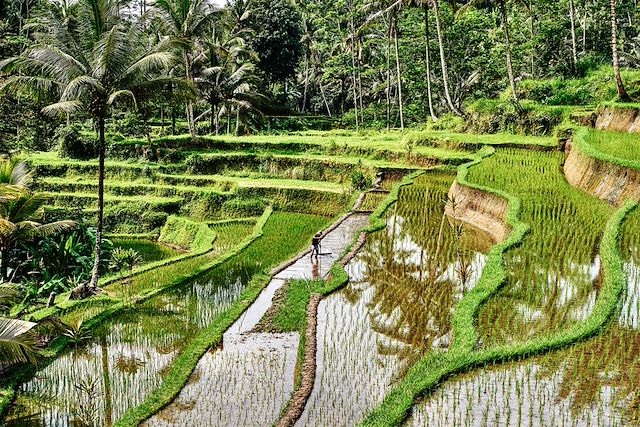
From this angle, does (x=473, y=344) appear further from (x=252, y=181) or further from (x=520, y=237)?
(x=252, y=181)

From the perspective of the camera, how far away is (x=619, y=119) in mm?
18641

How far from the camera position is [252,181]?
22.0 meters

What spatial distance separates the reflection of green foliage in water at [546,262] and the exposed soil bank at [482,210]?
19.8 inches

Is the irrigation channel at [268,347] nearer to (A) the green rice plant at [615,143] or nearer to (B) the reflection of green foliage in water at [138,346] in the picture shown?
(B) the reflection of green foliage in water at [138,346]

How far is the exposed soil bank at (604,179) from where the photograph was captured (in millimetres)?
13078

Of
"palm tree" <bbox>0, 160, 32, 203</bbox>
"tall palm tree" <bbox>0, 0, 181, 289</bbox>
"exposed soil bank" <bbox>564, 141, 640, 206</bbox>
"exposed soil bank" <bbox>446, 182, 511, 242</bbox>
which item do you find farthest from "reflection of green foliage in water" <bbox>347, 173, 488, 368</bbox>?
"palm tree" <bbox>0, 160, 32, 203</bbox>

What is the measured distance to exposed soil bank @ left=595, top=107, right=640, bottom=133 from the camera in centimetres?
1788

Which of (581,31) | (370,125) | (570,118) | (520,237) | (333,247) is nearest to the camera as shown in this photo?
(520,237)

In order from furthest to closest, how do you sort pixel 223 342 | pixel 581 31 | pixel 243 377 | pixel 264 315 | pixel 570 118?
pixel 581 31
pixel 570 118
pixel 264 315
pixel 223 342
pixel 243 377

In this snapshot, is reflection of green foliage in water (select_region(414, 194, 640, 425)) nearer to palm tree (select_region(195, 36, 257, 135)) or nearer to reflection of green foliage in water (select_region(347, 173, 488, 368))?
reflection of green foliage in water (select_region(347, 173, 488, 368))

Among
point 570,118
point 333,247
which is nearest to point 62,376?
point 333,247

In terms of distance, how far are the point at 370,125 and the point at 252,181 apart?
14970 millimetres

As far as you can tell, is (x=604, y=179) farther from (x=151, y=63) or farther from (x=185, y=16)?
(x=185, y=16)

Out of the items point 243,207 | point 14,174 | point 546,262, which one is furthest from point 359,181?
point 546,262
